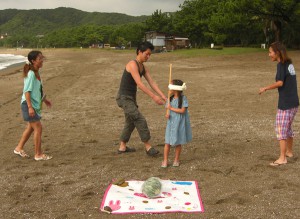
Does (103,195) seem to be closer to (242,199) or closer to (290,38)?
(242,199)

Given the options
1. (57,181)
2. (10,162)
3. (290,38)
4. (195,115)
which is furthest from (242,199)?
(290,38)

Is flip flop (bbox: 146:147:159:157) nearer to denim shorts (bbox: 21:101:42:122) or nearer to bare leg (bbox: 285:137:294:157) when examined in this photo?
denim shorts (bbox: 21:101:42:122)

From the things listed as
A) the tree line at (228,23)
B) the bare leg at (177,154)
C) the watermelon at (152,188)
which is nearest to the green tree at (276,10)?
the tree line at (228,23)

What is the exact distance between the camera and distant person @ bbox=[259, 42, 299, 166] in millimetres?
5184

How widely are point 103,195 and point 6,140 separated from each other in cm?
383

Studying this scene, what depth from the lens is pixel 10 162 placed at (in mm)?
5848

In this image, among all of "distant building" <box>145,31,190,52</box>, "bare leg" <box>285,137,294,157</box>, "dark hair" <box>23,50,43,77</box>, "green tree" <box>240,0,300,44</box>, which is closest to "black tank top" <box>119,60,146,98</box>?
"dark hair" <box>23,50,43,77</box>

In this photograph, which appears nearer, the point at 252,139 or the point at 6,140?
the point at 252,139

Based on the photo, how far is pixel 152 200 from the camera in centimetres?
430

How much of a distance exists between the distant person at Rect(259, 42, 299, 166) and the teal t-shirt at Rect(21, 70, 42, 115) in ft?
11.8

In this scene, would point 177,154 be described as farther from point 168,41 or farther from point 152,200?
→ point 168,41

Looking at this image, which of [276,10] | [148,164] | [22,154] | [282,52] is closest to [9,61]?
[276,10]

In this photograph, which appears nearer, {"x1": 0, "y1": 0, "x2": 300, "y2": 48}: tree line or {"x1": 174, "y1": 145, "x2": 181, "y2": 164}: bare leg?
{"x1": 174, "y1": 145, "x2": 181, "y2": 164}: bare leg

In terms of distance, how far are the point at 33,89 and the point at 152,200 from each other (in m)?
2.78
